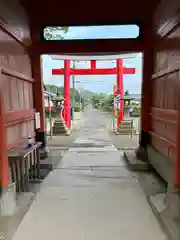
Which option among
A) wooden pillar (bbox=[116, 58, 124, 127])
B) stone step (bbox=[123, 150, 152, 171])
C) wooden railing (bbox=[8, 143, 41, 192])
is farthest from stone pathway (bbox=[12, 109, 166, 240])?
wooden pillar (bbox=[116, 58, 124, 127])

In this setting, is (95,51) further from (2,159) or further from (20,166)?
(2,159)

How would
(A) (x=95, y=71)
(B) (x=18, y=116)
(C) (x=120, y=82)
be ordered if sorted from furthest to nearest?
(A) (x=95, y=71) → (C) (x=120, y=82) → (B) (x=18, y=116)

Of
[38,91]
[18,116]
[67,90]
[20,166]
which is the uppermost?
[67,90]

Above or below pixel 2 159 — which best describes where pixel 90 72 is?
above

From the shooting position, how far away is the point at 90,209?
7.91 feet

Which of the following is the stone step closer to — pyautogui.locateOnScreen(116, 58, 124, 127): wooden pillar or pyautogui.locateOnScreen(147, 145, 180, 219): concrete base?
pyautogui.locateOnScreen(147, 145, 180, 219): concrete base

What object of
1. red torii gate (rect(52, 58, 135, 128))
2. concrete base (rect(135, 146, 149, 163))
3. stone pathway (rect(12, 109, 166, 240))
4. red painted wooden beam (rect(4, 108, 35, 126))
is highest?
red torii gate (rect(52, 58, 135, 128))

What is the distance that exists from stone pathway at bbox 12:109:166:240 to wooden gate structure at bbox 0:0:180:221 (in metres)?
0.40

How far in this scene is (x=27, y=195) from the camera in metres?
2.65

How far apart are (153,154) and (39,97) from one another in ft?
7.33

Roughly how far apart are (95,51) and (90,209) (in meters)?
2.64

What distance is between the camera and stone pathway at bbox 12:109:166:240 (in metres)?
1.97

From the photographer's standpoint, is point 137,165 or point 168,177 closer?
point 168,177

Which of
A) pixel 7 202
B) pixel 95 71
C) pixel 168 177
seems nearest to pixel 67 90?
pixel 95 71
